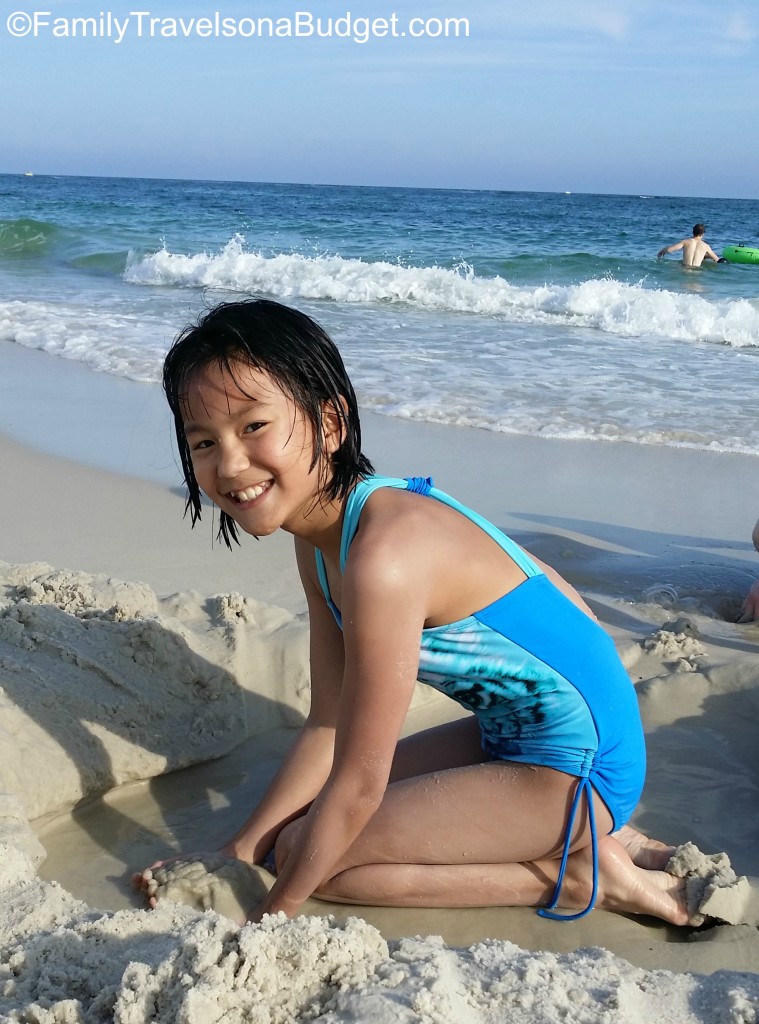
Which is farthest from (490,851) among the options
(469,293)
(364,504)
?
(469,293)

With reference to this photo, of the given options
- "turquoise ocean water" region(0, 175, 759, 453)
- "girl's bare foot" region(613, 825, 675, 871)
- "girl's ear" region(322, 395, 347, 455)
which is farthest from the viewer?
"turquoise ocean water" region(0, 175, 759, 453)

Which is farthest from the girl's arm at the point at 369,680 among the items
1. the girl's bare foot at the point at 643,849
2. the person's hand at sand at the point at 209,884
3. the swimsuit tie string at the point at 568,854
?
the girl's bare foot at the point at 643,849

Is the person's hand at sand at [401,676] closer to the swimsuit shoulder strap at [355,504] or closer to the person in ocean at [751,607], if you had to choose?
the swimsuit shoulder strap at [355,504]

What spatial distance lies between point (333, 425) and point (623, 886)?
1.08 meters

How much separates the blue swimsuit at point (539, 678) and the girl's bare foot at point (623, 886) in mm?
36

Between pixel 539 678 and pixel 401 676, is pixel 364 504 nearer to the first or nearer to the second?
pixel 401 676

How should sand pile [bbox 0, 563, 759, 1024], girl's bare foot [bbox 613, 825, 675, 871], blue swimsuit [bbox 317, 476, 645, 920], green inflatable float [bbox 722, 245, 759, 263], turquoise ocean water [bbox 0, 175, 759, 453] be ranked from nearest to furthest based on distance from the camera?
sand pile [bbox 0, 563, 759, 1024], blue swimsuit [bbox 317, 476, 645, 920], girl's bare foot [bbox 613, 825, 675, 871], turquoise ocean water [bbox 0, 175, 759, 453], green inflatable float [bbox 722, 245, 759, 263]

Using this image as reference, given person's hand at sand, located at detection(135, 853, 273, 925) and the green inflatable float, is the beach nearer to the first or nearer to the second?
person's hand at sand, located at detection(135, 853, 273, 925)

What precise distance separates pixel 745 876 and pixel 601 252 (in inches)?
678

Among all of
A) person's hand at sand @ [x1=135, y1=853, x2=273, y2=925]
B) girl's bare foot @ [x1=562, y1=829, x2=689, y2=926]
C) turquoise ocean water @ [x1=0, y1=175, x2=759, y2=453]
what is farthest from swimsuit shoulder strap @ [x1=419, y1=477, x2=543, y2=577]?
turquoise ocean water @ [x1=0, y1=175, x2=759, y2=453]

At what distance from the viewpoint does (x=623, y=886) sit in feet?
6.67

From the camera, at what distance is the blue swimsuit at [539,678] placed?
199 centimetres

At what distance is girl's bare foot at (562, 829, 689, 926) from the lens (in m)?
2.03

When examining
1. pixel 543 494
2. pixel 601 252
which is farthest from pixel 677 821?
pixel 601 252
